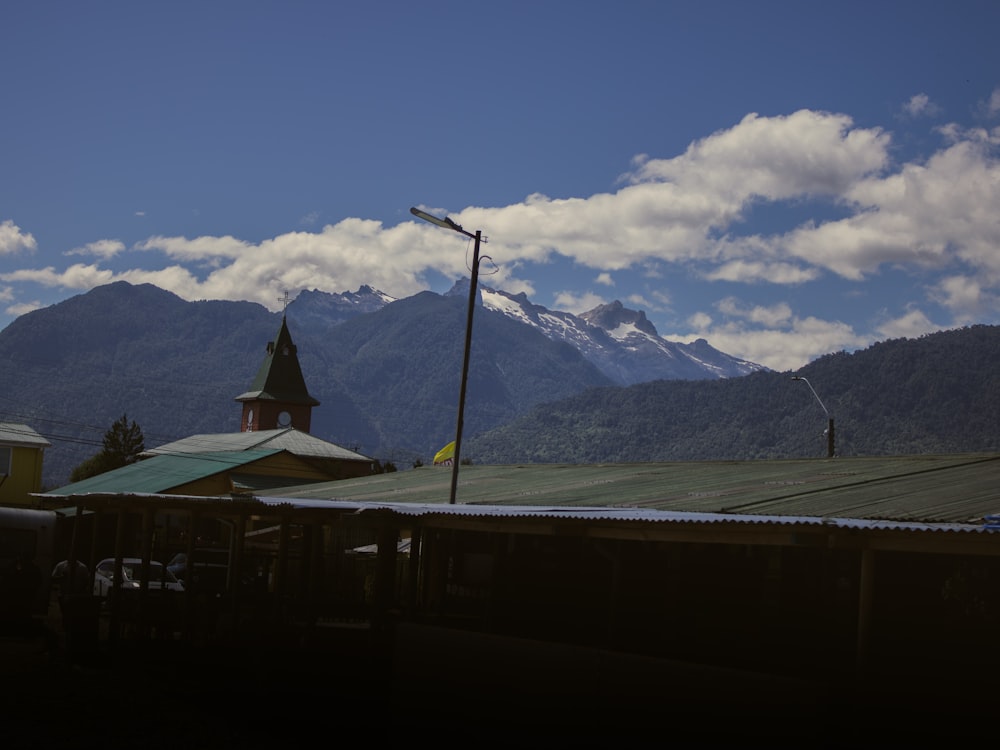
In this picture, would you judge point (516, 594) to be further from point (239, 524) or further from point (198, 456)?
point (198, 456)

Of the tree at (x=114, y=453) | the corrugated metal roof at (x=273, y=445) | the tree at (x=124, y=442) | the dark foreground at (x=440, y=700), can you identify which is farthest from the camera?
the tree at (x=124, y=442)

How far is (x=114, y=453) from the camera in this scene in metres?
72.5

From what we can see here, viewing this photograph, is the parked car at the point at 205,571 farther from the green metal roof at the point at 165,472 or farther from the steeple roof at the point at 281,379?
the steeple roof at the point at 281,379

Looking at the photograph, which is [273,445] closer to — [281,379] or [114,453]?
[114,453]

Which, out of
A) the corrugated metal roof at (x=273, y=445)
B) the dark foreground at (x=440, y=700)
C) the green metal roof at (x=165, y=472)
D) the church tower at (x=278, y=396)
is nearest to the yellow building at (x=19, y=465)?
the corrugated metal roof at (x=273, y=445)

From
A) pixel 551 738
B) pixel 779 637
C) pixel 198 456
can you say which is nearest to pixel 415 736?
pixel 551 738

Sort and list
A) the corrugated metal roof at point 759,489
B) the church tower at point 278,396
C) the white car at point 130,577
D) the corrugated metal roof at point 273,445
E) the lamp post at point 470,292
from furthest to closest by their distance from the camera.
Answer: the church tower at point 278,396 → the corrugated metal roof at point 273,445 → the white car at point 130,577 → the lamp post at point 470,292 → the corrugated metal roof at point 759,489

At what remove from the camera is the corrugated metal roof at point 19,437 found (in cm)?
5238

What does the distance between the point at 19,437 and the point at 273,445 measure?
11.1 m

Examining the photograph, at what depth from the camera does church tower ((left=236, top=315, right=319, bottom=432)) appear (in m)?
79.3

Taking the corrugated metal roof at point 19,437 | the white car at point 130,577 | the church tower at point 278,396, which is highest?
the church tower at point 278,396

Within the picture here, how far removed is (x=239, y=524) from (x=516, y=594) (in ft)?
18.3

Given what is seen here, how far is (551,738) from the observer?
13492 mm

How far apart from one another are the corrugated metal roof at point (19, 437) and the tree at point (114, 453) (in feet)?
45.0
